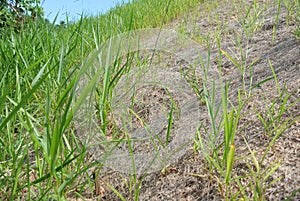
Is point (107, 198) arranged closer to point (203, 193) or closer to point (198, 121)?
point (203, 193)

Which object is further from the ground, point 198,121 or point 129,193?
point 198,121

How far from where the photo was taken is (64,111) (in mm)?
702

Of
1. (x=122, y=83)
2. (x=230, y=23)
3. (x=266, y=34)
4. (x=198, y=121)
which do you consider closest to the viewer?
(x=198, y=121)

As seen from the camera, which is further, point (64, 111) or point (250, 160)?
point (250, 160)

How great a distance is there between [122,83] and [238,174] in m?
0.68

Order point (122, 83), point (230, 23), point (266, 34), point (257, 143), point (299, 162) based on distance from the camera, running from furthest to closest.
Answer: point (230, 23), point (266, 34), point (122, 83), point (257, 143), point (299, 162)

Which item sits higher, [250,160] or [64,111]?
[64,111]

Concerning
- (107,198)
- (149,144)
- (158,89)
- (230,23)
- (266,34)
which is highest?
(230,23)

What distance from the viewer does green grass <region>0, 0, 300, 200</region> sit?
28.0 inches

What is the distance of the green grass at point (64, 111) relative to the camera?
2.33ft

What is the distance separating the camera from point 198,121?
1068 mm

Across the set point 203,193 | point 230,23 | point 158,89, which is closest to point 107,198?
point 203,193

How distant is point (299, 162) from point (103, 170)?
559 millimetres

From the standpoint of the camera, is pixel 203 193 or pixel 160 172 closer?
pixel 203 193
